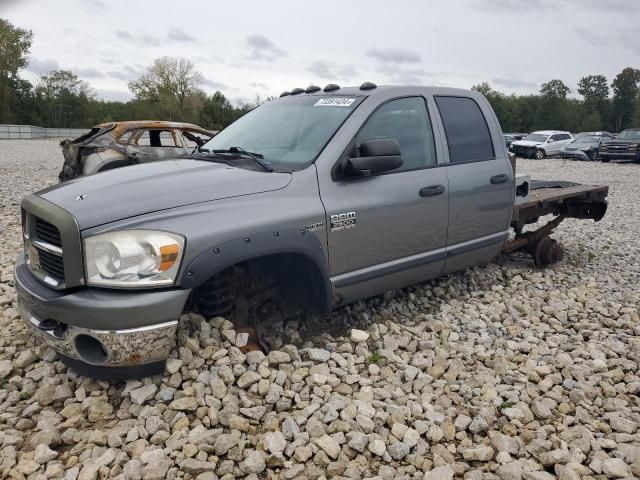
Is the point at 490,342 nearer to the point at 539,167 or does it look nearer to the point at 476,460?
the point at 476,460

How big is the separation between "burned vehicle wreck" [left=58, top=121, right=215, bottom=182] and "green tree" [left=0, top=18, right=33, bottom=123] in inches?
1905

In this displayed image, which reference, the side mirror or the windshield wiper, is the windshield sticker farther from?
the windshield wiper

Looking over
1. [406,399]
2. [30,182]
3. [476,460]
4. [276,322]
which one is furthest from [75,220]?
[30,182]

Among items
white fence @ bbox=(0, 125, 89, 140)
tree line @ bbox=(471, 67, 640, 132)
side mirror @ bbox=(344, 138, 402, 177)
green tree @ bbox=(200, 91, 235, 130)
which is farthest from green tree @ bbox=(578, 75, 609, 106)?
side mirror @ bbox=(344, 138, 402, 177)

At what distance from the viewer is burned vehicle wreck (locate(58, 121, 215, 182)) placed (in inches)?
392

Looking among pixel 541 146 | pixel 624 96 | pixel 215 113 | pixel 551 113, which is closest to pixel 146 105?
pixel 215 113

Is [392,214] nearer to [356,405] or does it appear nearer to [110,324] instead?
[356,405]

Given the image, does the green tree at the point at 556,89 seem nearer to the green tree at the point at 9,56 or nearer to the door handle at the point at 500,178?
the green tree at the point at 9,56

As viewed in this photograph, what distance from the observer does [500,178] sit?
477 centimetres

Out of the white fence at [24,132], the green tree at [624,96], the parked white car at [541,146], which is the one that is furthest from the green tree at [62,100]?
the green tree at [624,96]

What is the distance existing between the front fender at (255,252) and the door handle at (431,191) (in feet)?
3.54

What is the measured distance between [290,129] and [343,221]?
37.3 inches

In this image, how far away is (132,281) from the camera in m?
2.74

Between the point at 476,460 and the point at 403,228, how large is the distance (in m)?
1.74
